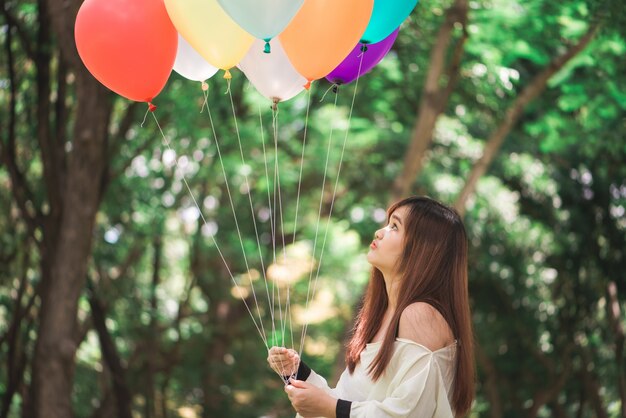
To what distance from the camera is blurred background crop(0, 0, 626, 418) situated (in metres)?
7.72

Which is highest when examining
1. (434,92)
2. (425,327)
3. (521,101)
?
(425,327)

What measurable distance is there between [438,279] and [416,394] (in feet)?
1.43

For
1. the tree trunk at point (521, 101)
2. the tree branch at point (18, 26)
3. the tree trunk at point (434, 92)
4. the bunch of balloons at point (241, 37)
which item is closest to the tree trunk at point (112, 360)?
the tree branch at point (18, 26)

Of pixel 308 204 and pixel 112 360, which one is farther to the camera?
pixel 308 204

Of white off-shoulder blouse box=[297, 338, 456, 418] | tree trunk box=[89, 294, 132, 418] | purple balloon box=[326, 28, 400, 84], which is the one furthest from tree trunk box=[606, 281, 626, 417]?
white off-shoulder blouse box=[297, 338, 456, 418]

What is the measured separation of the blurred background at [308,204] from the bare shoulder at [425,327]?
379 cm

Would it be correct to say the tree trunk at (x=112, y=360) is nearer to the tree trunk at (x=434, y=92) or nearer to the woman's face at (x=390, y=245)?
the tree trunk at (x=434, y=92)

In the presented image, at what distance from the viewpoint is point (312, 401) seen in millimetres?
3332

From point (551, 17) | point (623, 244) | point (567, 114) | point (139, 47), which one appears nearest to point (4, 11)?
point (139, 47)

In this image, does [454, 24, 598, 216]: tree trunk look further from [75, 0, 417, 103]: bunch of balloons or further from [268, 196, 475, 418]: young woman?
[268, 196, 475, 418]: young woman

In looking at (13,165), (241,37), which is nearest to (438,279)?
(241,37)

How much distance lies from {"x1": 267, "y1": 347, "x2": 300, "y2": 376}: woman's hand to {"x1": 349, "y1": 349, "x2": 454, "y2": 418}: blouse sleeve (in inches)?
21.8

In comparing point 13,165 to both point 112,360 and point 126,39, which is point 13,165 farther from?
point 126,39

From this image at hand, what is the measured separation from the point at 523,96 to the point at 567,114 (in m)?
1.74
